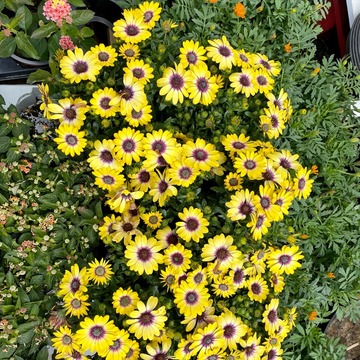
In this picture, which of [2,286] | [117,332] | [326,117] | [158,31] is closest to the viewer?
[117,332]

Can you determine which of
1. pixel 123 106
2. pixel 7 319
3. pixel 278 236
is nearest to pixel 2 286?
pixel 7 319

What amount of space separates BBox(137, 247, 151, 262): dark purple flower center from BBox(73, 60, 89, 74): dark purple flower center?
36 centimetres

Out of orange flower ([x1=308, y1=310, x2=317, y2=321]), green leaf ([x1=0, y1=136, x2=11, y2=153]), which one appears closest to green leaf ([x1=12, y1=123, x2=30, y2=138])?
green leaf ([x1=0, y1=136, x2=11, y2=153])

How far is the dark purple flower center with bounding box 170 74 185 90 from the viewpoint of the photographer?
2.89 feet

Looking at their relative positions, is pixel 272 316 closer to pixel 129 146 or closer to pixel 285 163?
pixel 285 163

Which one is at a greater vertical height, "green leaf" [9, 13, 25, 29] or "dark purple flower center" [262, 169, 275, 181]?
"green leaf" [9, 13, 25, 29]

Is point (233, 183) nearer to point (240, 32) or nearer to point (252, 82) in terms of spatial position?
point (252, 82)

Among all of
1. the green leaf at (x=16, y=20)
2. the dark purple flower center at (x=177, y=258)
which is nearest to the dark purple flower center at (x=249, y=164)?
the dark purple flower center at (x=177, y=258)

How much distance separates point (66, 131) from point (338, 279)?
32.0 inches

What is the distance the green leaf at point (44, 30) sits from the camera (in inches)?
39.7

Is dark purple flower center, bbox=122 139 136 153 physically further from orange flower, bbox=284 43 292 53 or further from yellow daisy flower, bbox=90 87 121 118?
orange flower, bbox=284 43 292 53

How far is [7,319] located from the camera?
90cm

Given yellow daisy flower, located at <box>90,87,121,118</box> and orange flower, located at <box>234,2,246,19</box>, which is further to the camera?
orange flower, located at <box>234,2,246,19</box>

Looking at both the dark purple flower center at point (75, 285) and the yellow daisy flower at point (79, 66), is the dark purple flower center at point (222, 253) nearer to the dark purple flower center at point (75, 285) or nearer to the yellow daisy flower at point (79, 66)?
the dark purple flower center at point (75, 285)
